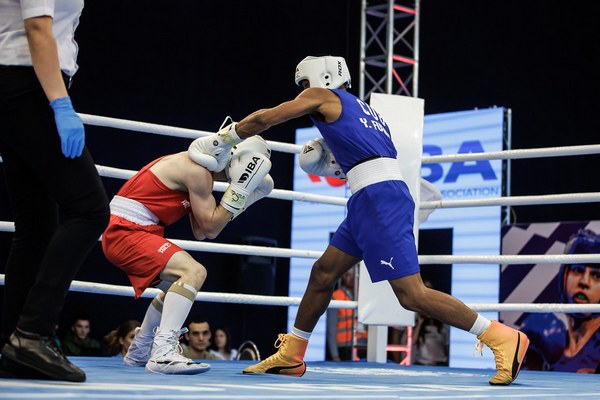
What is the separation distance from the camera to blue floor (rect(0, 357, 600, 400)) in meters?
1.77

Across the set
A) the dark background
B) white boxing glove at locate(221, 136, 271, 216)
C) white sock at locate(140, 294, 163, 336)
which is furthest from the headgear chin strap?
white sock at locate(140, 294, 163, 336)

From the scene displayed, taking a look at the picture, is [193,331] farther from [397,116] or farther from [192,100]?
[192,100]

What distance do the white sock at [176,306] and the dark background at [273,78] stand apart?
5185 mm

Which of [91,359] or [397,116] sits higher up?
[397,116]

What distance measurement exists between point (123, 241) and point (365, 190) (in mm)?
805

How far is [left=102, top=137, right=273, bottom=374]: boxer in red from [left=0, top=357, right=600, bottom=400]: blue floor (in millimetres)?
270

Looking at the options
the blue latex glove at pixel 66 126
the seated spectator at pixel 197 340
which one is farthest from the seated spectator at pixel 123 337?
the blue latex glove at pixel 66 126

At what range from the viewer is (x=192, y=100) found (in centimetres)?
918

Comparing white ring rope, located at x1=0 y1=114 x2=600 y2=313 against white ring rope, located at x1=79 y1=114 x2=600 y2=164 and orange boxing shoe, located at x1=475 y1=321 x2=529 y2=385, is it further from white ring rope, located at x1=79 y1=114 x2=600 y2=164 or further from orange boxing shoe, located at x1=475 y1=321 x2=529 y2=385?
orange boxing shoe, located at x1=475 y1=321 x2=529 y2=385

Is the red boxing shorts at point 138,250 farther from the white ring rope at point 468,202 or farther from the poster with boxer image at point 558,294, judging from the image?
the poster with boxer image at point 558,294

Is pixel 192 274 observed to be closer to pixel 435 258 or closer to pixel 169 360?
pixel 169 360

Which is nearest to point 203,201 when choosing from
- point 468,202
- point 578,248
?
point 468,202

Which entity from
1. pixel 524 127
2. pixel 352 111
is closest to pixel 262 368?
pixel 352 111

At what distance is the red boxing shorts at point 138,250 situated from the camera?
2840 mm
